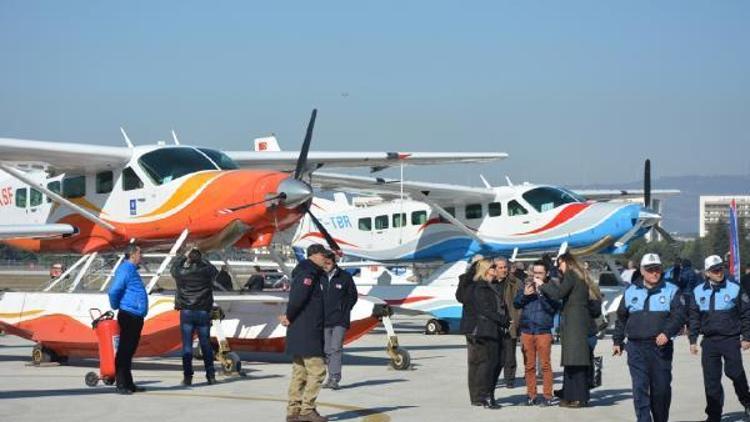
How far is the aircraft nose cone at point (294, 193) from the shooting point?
656 inches

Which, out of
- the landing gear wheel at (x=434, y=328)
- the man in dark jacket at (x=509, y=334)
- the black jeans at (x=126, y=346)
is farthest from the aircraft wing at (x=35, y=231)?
the landing gear wheel at (x=434, y=328)

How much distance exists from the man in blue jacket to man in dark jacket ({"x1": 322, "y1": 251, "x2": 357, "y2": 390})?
209cm

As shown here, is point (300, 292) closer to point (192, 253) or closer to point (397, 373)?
point (192, 253)

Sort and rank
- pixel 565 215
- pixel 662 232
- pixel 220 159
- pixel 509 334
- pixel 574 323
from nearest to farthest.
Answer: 1. pixel 574 323
2. pixel 509 334
3. pixel 220 159
4. pixel 565 215
5. pixel 662 232

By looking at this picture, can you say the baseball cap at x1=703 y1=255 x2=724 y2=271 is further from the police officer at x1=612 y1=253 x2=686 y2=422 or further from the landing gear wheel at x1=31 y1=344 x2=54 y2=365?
the landing gear wheel at x1=31 y1=344 x2=54 y2=365

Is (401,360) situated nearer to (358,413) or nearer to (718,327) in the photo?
(358,413)

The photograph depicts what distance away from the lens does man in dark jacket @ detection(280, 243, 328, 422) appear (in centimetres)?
1072

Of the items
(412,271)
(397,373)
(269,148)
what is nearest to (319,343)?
(397,373)

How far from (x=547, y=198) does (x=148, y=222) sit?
13.0 m

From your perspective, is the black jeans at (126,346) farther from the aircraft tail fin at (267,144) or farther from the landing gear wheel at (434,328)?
the aircraft tail fin at (267,144)

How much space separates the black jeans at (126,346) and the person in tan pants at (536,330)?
4.15m

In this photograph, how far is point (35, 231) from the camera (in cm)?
1795

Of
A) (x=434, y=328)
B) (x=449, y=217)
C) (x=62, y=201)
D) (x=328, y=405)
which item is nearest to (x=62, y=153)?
(x=62, y=201)

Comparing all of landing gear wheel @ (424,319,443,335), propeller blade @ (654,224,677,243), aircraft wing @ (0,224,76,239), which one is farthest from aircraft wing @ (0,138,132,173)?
propeller blade @ (654,224,677,243)
